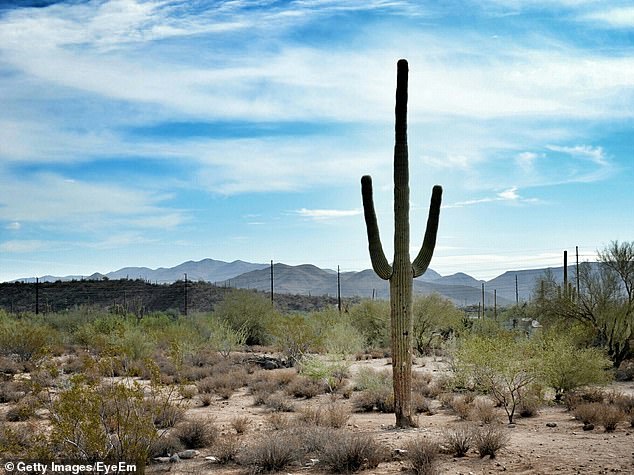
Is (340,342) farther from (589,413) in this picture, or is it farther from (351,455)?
(351,455)

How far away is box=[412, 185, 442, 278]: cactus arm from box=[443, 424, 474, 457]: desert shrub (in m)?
4.15

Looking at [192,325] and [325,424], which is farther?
[192,325]

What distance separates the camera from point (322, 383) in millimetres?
21375

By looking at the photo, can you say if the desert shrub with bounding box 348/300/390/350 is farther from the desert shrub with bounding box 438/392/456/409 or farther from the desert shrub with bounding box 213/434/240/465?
the desert shrub with bounding box 213/434/240/465

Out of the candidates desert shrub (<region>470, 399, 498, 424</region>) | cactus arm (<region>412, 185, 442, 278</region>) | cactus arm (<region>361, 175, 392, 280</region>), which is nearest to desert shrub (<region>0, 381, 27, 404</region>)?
cactus arm (<region>361, 175, 392, 280</region>)

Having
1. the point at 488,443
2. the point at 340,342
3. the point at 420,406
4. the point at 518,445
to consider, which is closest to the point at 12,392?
the point at 420,406

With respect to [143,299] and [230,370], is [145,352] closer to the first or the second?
[230,370]

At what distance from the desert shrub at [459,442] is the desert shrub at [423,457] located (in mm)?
717

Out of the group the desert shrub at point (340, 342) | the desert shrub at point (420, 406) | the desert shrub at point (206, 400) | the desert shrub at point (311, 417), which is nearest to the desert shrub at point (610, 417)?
the desert shrub at point (420, 406)

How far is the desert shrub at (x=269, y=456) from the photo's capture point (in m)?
11.2

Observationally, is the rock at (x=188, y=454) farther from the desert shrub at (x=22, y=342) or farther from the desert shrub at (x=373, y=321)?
the desert shrub at (x=373, y=321)

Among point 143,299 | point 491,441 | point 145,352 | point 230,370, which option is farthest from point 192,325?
point 143,299

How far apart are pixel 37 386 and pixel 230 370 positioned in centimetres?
1600

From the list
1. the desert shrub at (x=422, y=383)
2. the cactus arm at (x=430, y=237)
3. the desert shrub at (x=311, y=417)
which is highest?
the cactus arm at (x=430, y=237)
